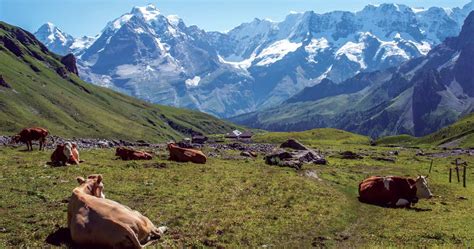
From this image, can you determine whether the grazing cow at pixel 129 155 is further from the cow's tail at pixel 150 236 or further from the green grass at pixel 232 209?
the cow's tail at pixel 150 236

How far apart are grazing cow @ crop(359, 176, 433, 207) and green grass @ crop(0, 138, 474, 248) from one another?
1.02m

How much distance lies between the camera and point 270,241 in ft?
77.3

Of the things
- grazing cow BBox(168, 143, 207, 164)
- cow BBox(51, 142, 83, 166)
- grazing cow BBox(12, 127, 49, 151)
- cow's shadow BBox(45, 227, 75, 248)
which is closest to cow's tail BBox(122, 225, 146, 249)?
cow's shadow BBox(45, 227, 75, 248)

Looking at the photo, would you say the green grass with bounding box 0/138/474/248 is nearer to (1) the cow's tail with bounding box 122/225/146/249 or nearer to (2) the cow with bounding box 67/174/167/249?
(2) the cow with bounding box 67/174/167/249

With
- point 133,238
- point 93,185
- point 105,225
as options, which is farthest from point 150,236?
point 93,185

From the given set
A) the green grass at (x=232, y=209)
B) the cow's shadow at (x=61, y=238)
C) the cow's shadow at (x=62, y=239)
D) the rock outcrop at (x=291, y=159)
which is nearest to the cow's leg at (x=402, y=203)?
the green grass at (x=232, y=209)

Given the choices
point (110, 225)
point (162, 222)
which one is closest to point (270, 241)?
point (162, 222)

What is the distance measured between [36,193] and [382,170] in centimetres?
4627

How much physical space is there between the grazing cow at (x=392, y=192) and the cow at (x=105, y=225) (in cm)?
2098

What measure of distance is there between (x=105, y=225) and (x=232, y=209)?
11.5m

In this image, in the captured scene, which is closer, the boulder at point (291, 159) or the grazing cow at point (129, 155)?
Result: the grazing cow at point (129, 155)

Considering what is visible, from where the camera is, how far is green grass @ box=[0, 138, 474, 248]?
2361 cm

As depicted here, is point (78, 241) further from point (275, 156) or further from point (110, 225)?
point (275, 156)

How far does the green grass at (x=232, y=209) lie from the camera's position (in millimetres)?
23609
